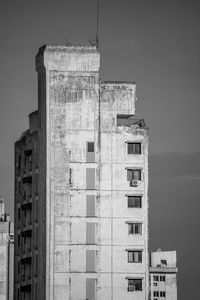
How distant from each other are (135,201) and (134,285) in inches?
287

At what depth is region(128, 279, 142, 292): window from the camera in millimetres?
123125

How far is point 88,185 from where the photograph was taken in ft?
406

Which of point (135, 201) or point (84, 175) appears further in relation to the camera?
point (135, 201)

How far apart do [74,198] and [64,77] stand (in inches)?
414

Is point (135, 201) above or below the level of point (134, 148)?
below

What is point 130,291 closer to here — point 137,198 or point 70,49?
point 137,198

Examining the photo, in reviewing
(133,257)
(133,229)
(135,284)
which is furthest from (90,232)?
(135,284)

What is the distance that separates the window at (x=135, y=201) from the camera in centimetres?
12462

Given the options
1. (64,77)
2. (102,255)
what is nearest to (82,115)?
(64,77)

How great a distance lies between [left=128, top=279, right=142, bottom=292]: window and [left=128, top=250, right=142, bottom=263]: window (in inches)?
67.8

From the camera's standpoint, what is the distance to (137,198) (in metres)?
125

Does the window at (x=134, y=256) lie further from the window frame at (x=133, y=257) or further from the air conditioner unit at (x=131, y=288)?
the air conditioner unit at (x=131, y=288)

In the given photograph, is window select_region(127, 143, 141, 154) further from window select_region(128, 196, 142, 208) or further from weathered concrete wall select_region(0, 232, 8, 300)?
weathered concrete wall select_region(0, 232, 8, 300)

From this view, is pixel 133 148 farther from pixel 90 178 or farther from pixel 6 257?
pixel 6 257
